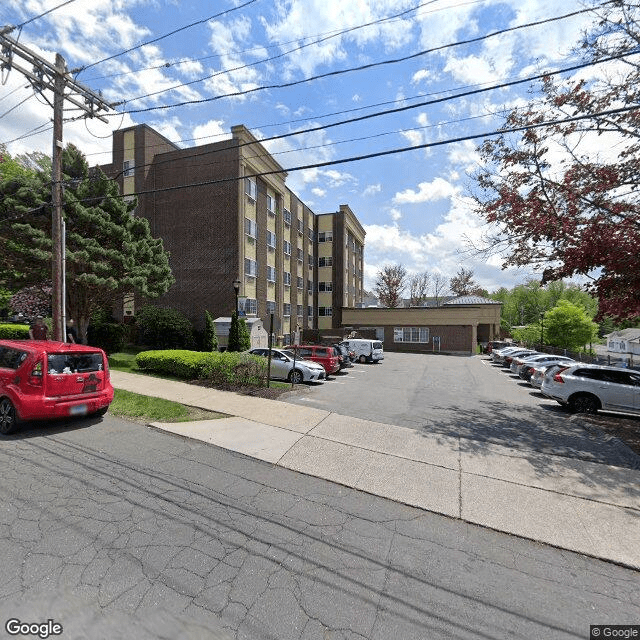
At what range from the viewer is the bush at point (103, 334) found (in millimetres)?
21141

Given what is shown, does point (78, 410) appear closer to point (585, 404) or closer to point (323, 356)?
point (323, 356)

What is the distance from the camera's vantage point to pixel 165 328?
21703mm

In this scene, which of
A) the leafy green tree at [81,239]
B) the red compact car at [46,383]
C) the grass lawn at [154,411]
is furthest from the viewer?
the leafy green tree at [81,239]

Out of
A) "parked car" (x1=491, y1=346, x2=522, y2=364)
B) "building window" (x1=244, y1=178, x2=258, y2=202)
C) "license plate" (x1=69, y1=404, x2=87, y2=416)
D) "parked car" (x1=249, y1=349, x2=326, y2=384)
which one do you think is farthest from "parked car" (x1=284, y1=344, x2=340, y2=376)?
"parked car" (x1=491, y1=346, x2=522, y2=364)

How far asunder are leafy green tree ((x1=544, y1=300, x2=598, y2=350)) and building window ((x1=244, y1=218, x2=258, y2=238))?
2674 cm

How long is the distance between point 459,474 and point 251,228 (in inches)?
942

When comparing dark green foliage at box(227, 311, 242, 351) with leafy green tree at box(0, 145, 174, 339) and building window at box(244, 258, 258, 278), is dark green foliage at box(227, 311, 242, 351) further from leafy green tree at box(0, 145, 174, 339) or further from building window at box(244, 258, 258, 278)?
building window at box(244, 258, 258, 278)

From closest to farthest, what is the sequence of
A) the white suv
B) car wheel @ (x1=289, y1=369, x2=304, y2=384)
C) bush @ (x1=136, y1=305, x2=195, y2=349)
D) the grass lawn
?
the grass lawn < the white suv < car wheel @ (x1=289, y1=369, x2=304, y2=384) < bush @ (x1=136, y1=305, x2=195, y2=349)

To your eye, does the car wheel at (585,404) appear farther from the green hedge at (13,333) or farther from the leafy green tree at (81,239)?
the green hedge at (13,333)

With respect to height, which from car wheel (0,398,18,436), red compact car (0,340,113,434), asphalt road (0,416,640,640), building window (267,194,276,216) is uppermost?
building window (267,194,276,216)

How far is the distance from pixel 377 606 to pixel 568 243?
9297 millimetres

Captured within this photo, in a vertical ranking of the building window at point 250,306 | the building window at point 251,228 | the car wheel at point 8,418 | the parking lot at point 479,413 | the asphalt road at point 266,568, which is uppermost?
the building window at point 251,228

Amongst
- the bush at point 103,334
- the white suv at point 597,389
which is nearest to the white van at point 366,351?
the white suv at point 597,389

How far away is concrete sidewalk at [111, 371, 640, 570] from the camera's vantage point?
13.8 ft
